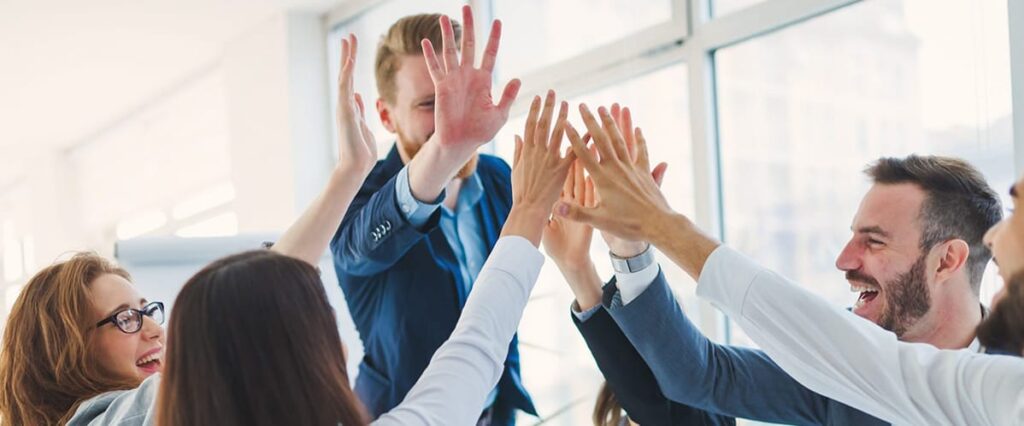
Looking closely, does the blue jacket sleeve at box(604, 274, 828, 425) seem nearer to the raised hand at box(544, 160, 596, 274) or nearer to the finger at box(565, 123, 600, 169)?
the raised hand at box(544, 160, 596, 274)

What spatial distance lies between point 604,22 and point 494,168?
75.9 inches

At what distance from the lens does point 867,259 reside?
2182 mm

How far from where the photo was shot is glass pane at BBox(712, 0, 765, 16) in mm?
3611

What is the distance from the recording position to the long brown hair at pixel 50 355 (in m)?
1.89

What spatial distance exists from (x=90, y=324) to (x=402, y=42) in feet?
2.72

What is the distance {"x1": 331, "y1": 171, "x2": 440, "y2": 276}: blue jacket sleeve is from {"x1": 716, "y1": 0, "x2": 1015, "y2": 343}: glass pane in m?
1.51

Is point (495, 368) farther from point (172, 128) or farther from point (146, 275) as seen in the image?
point (172, 128)

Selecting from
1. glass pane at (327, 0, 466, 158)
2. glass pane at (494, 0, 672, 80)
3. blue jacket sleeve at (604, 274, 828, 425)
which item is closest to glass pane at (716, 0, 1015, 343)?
glass pane at (494, 0, 672, 80)

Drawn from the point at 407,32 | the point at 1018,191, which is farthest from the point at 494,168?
the point at 1018,191

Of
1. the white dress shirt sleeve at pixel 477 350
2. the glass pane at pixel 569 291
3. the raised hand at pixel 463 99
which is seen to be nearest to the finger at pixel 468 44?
the raised hand at pixel 463 99

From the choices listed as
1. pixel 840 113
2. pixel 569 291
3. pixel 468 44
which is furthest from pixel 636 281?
pixel 569 291

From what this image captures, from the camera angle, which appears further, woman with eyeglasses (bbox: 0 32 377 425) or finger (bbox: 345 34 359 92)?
finger (bbox: 345 34 359 92)

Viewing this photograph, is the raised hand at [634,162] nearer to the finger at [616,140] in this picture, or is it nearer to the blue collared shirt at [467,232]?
the finger at [616,140]

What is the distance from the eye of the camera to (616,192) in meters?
1.75
